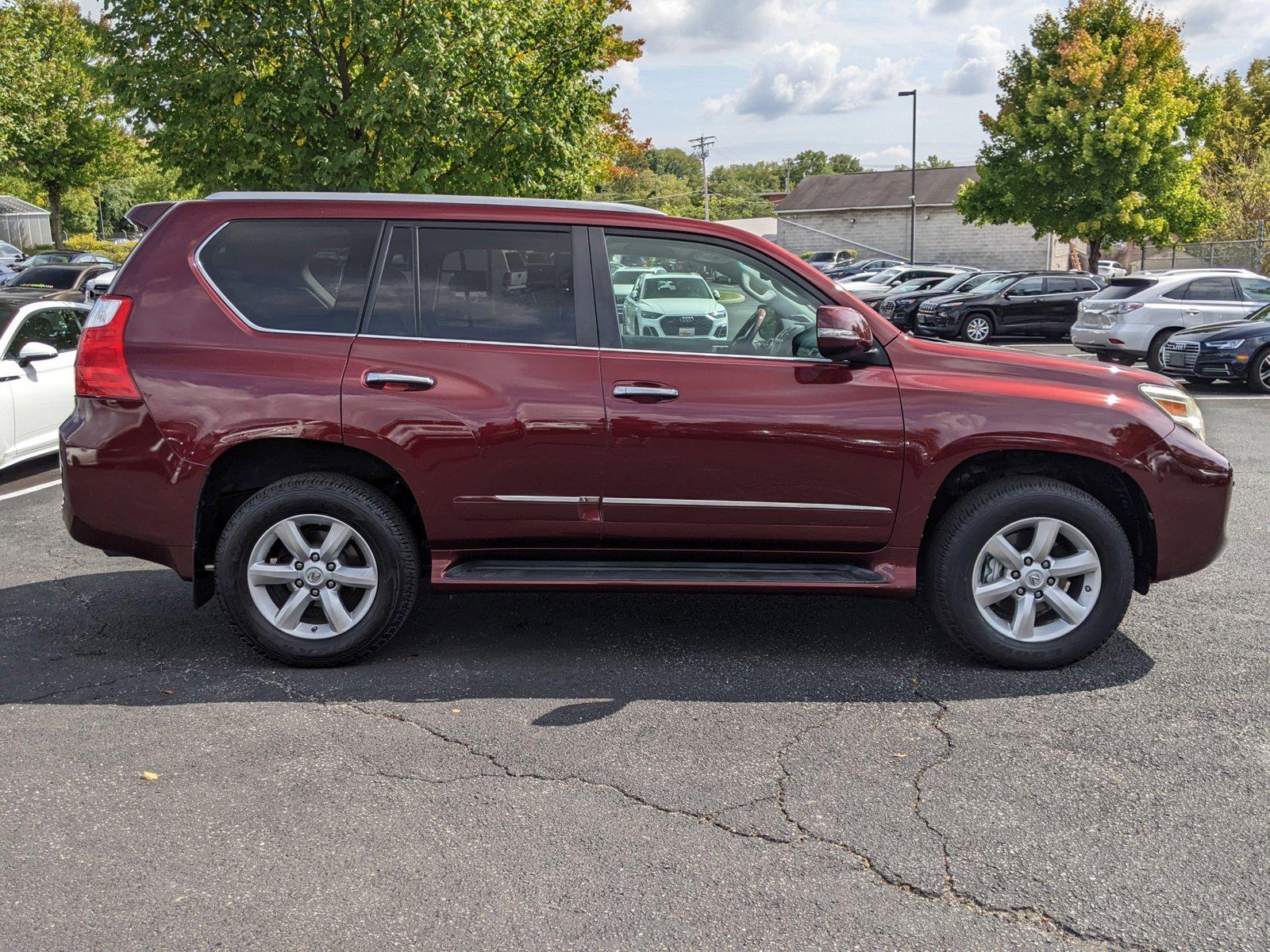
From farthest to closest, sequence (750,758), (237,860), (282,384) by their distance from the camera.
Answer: (282,384)
(750,758)
(237,860)

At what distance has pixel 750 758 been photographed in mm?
3887

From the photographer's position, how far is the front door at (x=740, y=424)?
4574mm

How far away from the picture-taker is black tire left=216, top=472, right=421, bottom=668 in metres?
4.57

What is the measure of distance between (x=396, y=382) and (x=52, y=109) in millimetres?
42848

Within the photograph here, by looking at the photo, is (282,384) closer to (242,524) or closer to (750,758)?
(242,524)

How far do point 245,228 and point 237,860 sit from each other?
8.71ft

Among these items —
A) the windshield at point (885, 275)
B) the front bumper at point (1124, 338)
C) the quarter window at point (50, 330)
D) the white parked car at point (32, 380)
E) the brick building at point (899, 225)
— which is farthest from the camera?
the brick building at point (899, 225)

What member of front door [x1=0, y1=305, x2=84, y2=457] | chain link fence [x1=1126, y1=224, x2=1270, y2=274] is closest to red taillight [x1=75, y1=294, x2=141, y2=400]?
front door [x1=0, y1=305, x2=84, y2=457]

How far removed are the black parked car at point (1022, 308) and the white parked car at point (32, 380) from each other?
18.6 metres

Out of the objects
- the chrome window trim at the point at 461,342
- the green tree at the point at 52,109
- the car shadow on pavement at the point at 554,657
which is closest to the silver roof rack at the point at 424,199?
the chrome window trim at the point at 461,342

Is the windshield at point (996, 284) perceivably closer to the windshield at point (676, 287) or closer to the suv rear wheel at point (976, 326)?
the suv rear wheel at point (976, 326)

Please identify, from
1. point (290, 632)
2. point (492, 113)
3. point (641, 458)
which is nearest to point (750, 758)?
point (641, 458)

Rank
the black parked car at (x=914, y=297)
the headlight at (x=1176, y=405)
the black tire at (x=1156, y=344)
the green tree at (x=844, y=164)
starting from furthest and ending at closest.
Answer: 1. the green tree at (x=844, y=164)
2. the black parked car at (x=914, y=297)
3. the black tire at (x=1156, y=344)
4. the headlight at (x=1176, y=405)

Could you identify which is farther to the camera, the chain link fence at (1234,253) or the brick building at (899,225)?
the brick building at (899,225)
